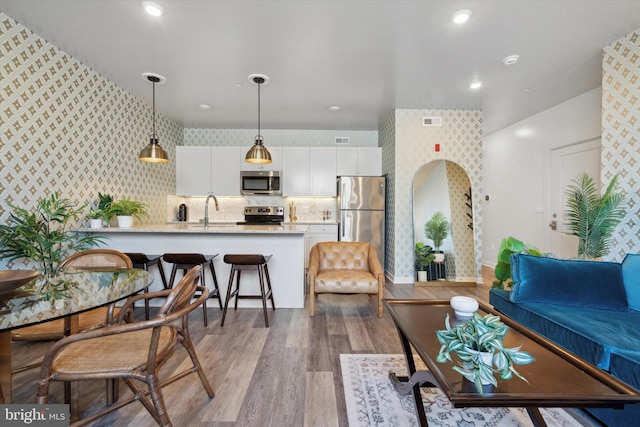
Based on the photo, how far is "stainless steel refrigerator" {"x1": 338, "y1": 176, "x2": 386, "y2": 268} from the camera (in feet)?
16.9

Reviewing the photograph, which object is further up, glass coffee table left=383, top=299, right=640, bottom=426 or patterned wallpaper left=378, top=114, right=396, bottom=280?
patterned wallpaper left=378, top=114, right=396, bottom=280

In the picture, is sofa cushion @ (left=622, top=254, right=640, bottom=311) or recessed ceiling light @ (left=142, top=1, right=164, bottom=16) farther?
recessed ceiling light @ (left=142, top=1, right=164, bottom=16)

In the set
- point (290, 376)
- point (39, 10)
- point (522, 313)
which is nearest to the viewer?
point (290, 376)

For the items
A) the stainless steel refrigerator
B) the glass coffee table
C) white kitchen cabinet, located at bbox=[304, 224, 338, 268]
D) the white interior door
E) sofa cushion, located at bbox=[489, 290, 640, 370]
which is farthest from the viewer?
white kitchen cabinet, located at bbox=[304, 224, 338, 268]

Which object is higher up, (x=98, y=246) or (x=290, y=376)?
(x=98, y=246)

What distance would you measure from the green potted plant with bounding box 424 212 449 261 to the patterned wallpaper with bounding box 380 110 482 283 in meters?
0.28

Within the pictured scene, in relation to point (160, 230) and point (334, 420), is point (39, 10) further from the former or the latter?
point (334, 420)

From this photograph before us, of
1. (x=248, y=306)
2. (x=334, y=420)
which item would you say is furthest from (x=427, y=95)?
(x=334, y=420)

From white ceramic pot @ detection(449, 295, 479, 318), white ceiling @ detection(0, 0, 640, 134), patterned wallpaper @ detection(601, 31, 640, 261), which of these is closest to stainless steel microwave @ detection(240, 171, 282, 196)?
white ceiling @ detection(0, 0, 640, 134)

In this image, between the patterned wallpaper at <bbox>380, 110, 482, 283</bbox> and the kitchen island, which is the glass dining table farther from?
the patterned wallpaper at <bbox>380, 110, 482, 283</bbox>

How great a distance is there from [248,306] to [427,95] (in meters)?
3.71

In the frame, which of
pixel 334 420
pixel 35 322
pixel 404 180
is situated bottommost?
pixel 334 420

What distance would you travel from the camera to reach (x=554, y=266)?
228 centimetres

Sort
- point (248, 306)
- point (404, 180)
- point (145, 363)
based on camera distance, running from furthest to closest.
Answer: point (404, 180), point (248, 306), point (145, 363)
